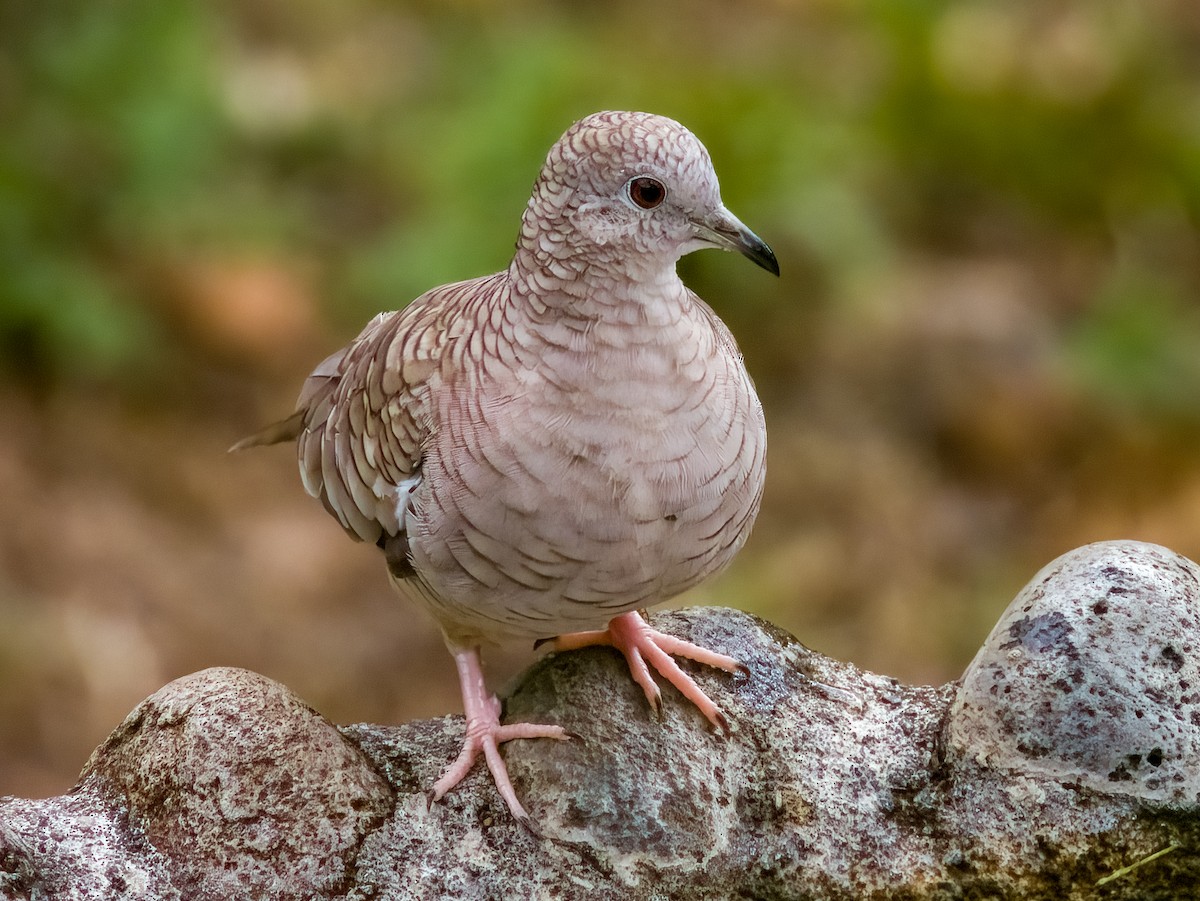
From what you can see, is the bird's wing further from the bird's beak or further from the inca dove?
the bird's beak

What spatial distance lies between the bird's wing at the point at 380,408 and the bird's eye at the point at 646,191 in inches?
11.5

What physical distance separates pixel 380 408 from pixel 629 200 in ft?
2.01

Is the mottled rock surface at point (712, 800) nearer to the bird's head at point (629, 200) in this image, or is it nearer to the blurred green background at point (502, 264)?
the bird's head at point (629, 200)

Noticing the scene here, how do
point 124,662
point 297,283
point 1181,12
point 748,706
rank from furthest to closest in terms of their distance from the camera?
point 1181,12, point 297,283, point 124,662, point 748,706

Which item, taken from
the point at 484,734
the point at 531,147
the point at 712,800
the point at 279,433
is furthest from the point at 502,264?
the point at 712,800

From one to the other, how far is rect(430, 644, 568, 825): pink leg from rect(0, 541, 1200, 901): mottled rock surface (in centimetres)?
2

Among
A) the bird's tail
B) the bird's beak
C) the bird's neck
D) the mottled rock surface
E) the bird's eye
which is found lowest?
the mottled rock surface

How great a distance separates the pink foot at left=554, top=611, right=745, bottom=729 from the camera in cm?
238

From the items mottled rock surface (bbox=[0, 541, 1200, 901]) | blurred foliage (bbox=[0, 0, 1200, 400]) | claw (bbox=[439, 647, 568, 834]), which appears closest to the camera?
mottled rock surface (bbox=[0, 541, 1200, 901])

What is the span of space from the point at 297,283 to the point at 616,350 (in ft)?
11.3

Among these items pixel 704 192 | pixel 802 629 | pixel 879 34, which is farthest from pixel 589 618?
pixel 879 34

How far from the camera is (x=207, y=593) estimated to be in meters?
4.37

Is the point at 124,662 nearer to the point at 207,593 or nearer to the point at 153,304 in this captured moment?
the point at 207,593

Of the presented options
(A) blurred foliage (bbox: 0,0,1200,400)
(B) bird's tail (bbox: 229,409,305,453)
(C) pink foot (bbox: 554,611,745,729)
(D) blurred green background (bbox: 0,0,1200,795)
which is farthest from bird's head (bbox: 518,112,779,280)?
(A) blurred foliage (bbox: 0,0,1200,400)
